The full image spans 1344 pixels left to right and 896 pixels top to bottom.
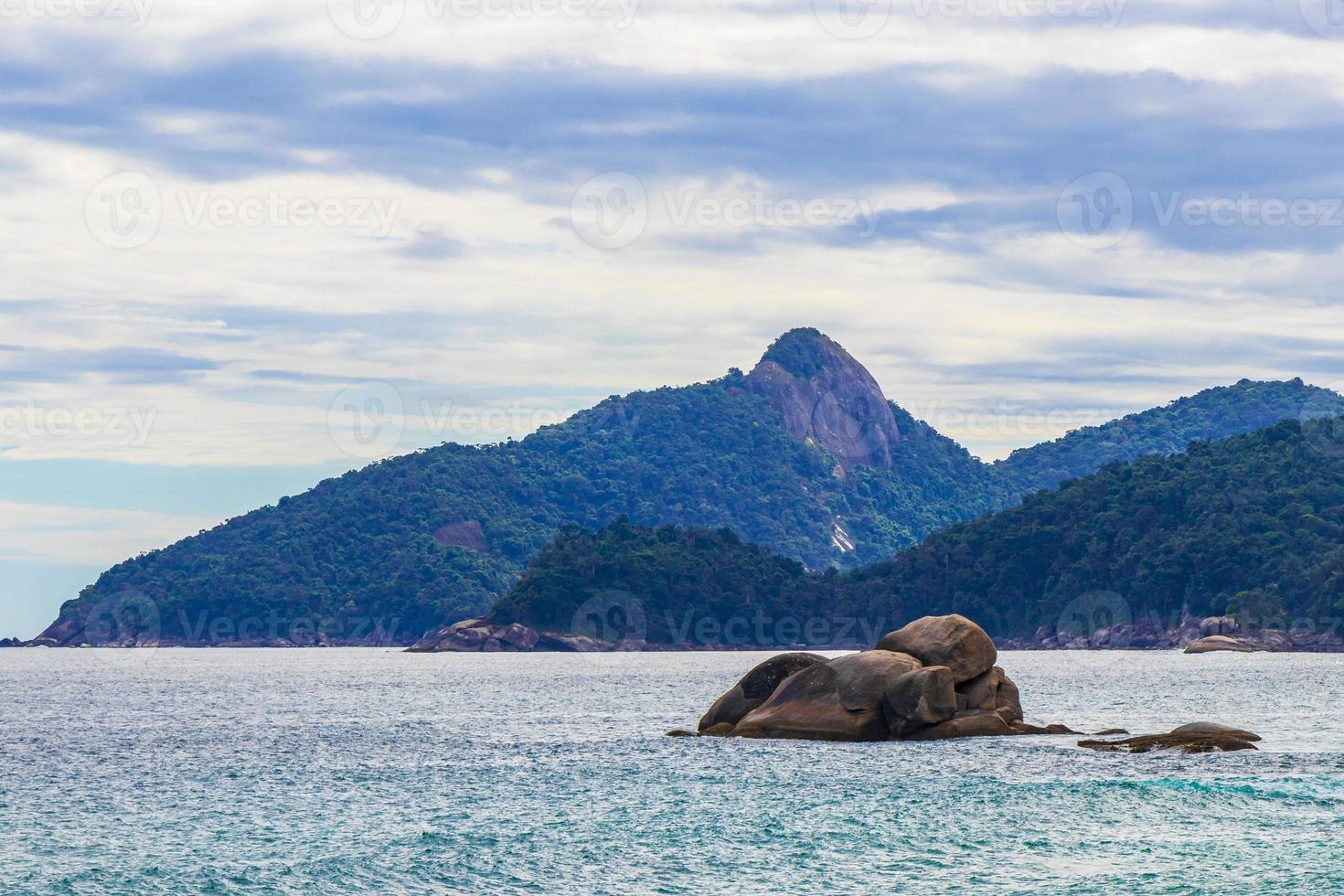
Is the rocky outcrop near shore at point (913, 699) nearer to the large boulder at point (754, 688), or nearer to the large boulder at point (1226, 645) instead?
the large boulder at point (754, 688)

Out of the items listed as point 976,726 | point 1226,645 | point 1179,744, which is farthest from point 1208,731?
point 1226,645

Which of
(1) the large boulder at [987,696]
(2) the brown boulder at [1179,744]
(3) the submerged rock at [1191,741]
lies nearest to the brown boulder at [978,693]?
(1) the large boulder at [987,696]

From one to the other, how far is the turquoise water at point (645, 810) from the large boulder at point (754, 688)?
2.82 m

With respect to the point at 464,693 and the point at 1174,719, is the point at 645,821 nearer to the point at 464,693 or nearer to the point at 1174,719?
the point at 1174,719

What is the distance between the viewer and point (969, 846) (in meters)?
34.8

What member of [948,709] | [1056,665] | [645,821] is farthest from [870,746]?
[1056,665]

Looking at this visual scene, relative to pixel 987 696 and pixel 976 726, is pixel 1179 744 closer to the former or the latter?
pixel 976 726

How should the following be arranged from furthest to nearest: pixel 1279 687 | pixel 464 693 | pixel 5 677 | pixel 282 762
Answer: pixel 5 677
pixel 464 693
pixel 1279 687
pixel 282 762

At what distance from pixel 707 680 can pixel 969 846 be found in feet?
324

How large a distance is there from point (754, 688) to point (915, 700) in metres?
8.45

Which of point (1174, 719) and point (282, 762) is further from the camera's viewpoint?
point (1174, 719)

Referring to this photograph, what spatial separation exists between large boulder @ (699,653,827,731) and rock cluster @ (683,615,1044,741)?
0.26ft

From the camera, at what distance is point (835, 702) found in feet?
189

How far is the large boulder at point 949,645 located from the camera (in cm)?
5700
